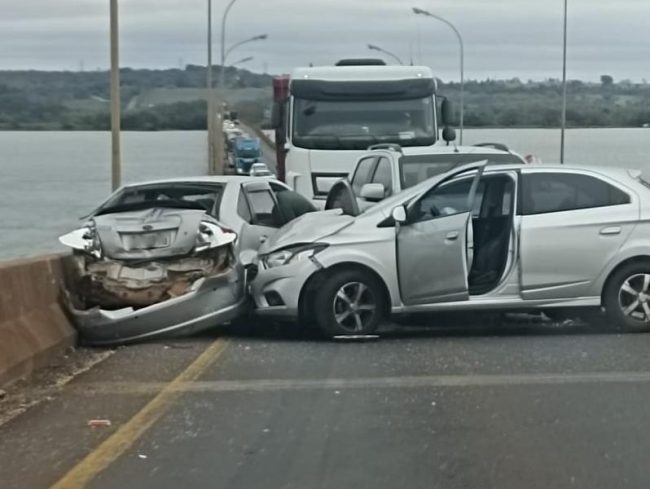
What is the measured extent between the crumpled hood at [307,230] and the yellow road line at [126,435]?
1.89 m

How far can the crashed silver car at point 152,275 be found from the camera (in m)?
11.5

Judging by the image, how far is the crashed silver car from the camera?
11.5 m

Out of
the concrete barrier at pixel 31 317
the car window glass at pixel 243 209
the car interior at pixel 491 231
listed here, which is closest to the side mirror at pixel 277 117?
the car window glass at pixel 243 209

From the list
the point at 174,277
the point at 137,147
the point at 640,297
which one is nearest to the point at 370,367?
the point at 174,277

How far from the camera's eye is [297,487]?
6352 mm

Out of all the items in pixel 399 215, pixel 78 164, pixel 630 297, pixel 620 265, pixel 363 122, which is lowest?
pixel 78 164

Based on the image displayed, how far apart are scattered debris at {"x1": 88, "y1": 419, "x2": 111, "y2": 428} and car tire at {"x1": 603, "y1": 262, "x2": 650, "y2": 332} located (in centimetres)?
569

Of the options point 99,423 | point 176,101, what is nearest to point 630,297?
point 99,423

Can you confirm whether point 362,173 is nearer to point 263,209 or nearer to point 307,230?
point 263,209

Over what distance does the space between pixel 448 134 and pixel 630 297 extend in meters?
10.2

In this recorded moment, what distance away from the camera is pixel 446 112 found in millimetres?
21688

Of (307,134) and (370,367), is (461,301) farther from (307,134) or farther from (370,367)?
(307,134)

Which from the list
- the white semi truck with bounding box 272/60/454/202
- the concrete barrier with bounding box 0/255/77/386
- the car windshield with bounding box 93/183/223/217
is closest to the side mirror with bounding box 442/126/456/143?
the white semi truck with bounding box 272/60/454/202

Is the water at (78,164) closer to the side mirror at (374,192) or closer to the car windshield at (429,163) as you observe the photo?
the car windshield at (429,163)
